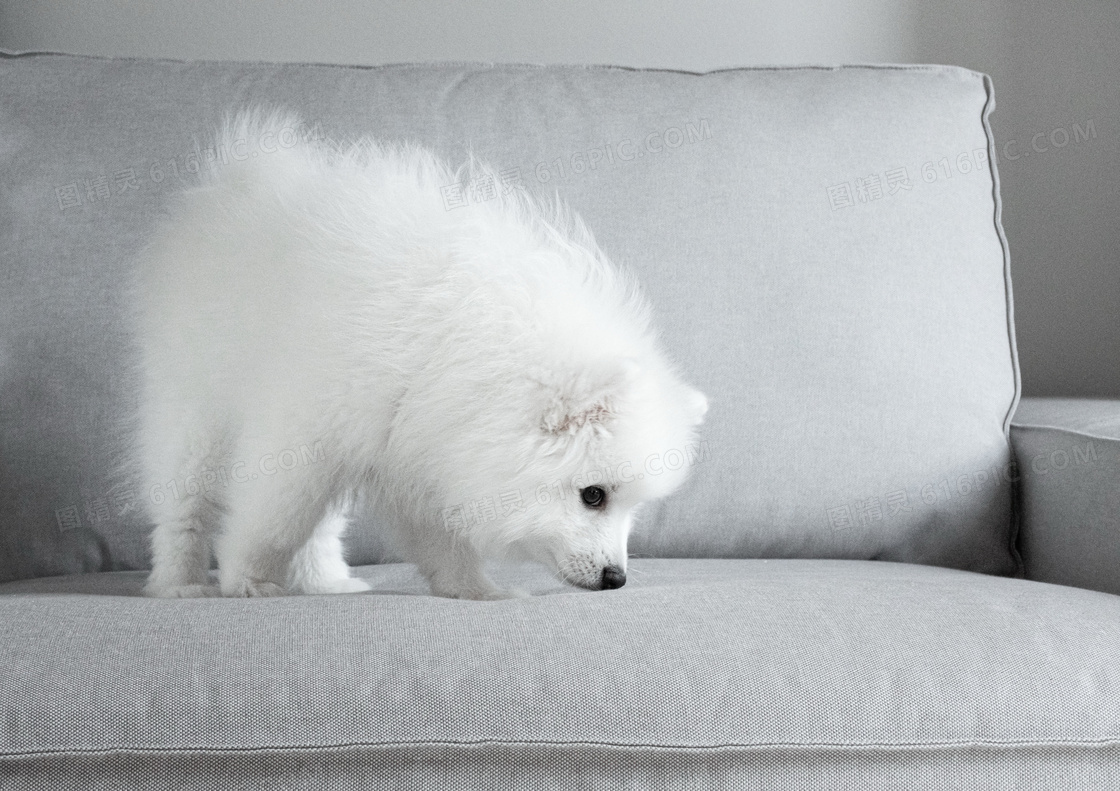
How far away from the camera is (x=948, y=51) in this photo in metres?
3.39

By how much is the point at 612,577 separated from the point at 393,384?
0.52 metres

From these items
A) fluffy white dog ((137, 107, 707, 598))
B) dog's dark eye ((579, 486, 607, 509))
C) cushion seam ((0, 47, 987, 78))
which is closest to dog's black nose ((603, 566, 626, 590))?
fluffy white dog ((137, 107, 707, 598))

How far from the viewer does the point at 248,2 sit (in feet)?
10.3

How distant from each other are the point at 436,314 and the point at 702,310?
77 cm

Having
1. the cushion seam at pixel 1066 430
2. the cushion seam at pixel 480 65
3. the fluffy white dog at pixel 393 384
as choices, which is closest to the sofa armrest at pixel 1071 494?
the cushion seam at pixel 1066 430

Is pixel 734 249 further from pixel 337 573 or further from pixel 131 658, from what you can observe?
pixel 131 658

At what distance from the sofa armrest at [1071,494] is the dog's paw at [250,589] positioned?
1.59 m

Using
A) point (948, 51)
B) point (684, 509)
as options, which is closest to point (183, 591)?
point (684, 509)

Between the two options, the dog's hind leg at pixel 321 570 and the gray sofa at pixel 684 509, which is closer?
the gray sofa at pixel 684 509

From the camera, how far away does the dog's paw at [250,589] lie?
1.82 metres

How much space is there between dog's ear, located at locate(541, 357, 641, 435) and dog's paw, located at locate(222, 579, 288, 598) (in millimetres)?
577

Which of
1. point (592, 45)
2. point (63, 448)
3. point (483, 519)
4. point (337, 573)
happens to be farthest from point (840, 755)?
point (592, 45)

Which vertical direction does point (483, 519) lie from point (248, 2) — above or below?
below

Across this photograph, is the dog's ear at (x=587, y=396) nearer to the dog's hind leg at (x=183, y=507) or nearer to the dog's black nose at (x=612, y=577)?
the dog's black nose at (x=612, y=577)
